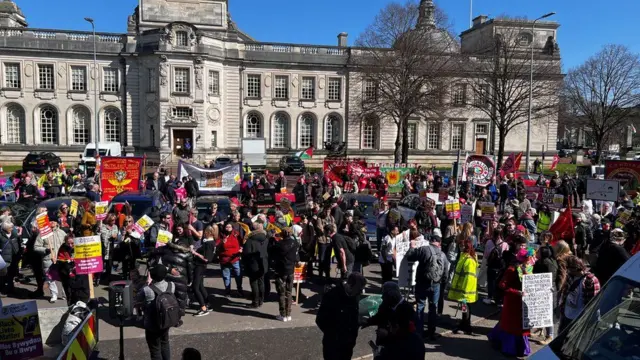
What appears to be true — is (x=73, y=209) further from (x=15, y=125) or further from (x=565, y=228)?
(x=15, y=125)

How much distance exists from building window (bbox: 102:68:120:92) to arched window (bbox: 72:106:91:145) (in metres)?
2.88

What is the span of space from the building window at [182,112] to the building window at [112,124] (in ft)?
17.9

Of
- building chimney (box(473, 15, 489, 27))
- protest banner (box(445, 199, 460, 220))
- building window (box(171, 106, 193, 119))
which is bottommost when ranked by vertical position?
protest banner (box(445, 199, 460, 220))

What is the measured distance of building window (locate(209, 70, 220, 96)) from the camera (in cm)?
4359

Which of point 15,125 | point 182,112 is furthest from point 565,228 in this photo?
point 15,125

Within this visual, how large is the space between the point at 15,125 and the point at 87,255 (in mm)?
40326

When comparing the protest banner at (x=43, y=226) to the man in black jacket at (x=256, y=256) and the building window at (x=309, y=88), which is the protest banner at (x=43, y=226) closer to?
the man in black jacket at (x=256, y=256)

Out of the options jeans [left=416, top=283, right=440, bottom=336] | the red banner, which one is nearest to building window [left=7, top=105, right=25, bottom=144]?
the red banner

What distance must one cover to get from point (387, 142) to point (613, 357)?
4538 centimetres

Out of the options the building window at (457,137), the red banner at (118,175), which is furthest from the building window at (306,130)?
the red banner at (118,175)

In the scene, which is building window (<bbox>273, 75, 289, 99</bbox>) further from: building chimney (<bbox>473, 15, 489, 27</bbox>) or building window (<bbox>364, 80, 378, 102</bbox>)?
building chimney (<bbox>473, 15, 489, 27</bbox>)

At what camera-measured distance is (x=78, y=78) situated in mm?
42750

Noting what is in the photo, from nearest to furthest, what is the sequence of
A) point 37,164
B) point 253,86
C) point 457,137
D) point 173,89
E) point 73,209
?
point 73,209 → point 37,164 → point 173,89 → point 253,86 → point 457,137

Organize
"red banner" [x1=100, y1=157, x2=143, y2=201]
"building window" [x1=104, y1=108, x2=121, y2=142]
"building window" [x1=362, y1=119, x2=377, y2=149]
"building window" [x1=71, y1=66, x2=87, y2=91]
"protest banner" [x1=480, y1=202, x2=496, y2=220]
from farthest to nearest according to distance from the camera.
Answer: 1. "building window" [x1=362, y1=119, x2=377, y2=149]
2. "building window" [x1=104, y1=108, x2=121, y2=142]
3. "building window" [x1=71, y1=66, x2=87, y2=91]
4. "red banner" [x1=100, y1=157, x2=143, y2=201]
5. "protest banner" [x1=480, y1=202, x2=496, y2=220]
